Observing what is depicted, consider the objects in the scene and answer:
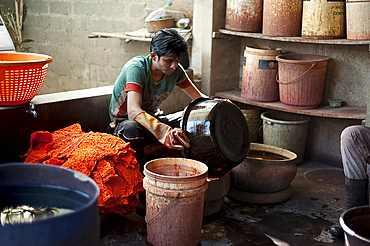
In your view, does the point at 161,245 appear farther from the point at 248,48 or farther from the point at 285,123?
the point at 248,48

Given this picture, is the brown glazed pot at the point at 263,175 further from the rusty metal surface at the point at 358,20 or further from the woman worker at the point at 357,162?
the rusty metal surface at the point at 358,20

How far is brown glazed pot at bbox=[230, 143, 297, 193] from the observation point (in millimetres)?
3357

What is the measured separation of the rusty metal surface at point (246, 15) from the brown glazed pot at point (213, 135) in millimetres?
1793

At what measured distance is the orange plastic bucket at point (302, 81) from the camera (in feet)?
13.1

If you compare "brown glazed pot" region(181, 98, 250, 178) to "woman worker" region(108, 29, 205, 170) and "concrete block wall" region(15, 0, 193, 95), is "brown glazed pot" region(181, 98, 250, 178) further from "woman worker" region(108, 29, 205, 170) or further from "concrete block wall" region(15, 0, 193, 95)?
"concrete block wall" region(15, 0, 193, 95)

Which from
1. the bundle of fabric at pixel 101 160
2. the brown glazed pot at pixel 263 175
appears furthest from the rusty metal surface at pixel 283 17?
the bundle of fabric at pixel 101 160

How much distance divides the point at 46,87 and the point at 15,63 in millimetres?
4945

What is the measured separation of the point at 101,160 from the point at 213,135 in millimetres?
776

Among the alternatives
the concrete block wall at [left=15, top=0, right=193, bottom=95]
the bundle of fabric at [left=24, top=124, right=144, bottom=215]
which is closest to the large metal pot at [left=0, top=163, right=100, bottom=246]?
the bundle of fabric at [left=24, top=124, right=144, bottom=215]

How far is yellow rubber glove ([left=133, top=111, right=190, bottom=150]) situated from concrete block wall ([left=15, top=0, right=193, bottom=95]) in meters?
2.69

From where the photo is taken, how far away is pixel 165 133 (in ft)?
9.46

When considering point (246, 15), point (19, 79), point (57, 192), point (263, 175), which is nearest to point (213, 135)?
point (263, 175)

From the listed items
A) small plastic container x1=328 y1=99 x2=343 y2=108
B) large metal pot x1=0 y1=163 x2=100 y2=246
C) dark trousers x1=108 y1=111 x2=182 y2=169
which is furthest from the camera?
small plastic container x1=328 y1=99 x2=343 y2=108

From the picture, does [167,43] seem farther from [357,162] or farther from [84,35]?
[84,35]
